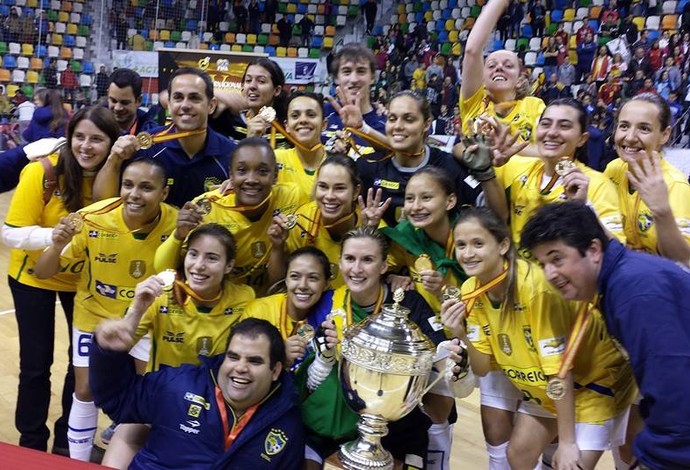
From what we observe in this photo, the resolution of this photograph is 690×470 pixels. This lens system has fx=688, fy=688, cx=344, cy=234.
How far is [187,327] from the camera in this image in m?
2.71

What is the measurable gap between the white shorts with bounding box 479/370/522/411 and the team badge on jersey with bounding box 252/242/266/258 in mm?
1079

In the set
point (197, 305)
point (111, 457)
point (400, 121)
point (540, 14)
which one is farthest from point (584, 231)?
point (540, 14)

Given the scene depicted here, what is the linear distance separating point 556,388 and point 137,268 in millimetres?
1731

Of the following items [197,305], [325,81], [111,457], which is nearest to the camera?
[111,457]

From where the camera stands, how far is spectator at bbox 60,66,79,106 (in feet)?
45.8

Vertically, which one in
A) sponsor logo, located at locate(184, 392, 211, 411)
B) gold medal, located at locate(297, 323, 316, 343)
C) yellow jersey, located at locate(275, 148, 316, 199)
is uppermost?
yellow jersey, located at locate(275, 148, 316, 199)

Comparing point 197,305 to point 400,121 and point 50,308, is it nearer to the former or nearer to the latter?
point 50,308

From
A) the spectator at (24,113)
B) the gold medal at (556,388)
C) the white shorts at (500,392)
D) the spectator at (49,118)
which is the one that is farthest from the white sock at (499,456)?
the spectator at (24,113)

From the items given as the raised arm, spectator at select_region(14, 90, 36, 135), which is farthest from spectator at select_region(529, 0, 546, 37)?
the raised arm

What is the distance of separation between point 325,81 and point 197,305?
45.2 ft

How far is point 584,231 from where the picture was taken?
1.83 m

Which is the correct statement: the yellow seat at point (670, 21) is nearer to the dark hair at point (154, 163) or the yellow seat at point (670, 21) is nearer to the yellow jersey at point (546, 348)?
the yellow jersey at point (546, 348)

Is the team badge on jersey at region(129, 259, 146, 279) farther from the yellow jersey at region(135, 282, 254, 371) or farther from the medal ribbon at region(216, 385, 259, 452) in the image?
the medal ribbon at region(216, 385, 259, 452)

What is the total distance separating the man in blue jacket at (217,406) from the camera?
224cm
